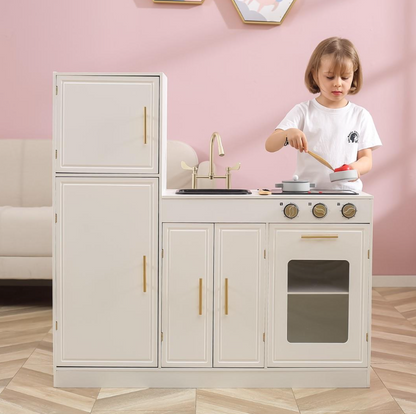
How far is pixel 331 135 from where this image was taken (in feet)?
7.38

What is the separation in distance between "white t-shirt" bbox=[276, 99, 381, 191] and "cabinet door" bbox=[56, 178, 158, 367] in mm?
642

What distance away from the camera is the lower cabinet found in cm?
203

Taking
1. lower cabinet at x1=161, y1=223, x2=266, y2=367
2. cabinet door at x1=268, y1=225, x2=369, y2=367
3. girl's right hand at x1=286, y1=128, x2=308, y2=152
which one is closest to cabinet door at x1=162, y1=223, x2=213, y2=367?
lower cabinet at x1=161, y1=223, x2=266, y2=367

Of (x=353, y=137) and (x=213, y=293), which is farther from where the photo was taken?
(x=353, y=137)

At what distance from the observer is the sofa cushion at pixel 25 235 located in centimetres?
301

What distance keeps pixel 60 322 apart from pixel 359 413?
3.42 feet

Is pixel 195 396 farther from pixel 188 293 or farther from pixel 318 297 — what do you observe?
pixel 318 297

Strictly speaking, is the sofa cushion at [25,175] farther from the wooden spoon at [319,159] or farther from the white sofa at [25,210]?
the wooden spoon at [319,159]

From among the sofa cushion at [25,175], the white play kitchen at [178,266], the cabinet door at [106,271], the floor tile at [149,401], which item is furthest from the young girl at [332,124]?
the sofa cushion at [25,175]

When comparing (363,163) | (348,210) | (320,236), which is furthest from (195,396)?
(363,163)

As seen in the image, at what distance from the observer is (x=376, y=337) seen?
2.69 m

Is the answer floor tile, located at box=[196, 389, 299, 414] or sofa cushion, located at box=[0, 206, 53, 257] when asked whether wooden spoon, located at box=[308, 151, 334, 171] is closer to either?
floor tile, located at box=[196, 389, 299, 414]

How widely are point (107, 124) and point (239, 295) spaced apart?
0.74m

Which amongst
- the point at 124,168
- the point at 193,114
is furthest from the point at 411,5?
the point at 124,168
